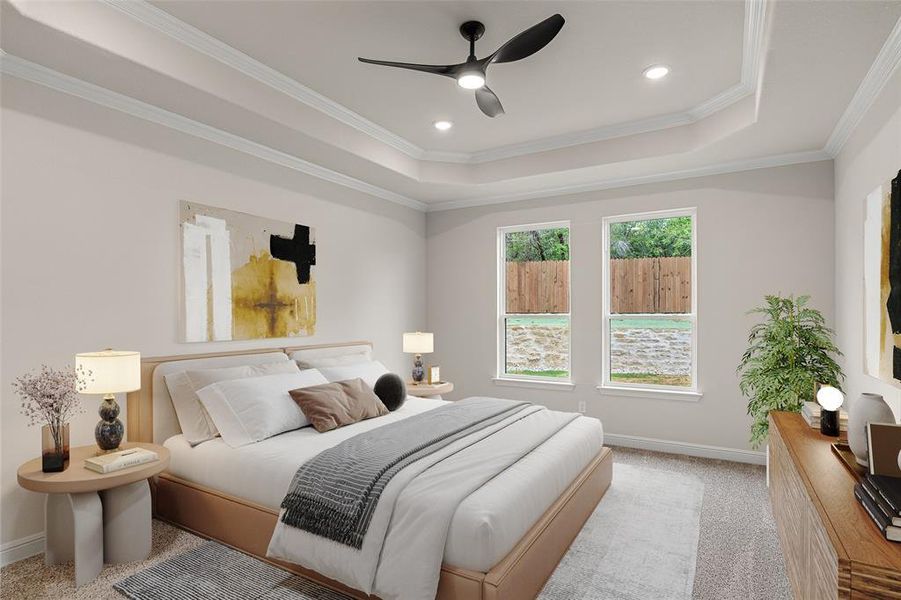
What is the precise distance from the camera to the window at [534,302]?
5316 millimetres

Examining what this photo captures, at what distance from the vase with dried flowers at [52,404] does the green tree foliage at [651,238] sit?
4.44 m

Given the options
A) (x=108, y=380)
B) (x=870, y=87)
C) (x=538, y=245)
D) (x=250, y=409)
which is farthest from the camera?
(x=538, y=245)

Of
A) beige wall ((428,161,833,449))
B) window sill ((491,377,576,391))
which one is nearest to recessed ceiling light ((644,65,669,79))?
beige wall ((428,161,833,449))

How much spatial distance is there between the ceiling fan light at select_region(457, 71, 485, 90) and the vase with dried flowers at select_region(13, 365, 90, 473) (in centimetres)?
248

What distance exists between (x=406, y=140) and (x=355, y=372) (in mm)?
2147

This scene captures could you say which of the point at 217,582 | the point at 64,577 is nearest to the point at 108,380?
the point at 64,577

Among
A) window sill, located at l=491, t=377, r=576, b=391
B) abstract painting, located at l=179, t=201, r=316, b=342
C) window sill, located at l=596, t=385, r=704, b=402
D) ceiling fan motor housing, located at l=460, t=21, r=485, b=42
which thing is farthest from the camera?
window sill, located at l=491, t=377, r=576, b=391

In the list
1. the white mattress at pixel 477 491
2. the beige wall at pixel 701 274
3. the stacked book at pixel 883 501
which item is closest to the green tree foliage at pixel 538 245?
the beige wall at pixel 701 274

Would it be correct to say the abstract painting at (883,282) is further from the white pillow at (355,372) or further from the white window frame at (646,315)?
the white pillow at (355,372)

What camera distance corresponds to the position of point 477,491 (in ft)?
7.30

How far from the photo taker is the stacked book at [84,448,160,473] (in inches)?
96.7

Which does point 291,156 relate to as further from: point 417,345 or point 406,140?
point 417,345

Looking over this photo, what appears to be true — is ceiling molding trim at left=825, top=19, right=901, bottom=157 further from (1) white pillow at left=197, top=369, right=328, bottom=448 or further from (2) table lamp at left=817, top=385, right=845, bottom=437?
(1) white pillow at left=197, top=369, right=328, bottom=448

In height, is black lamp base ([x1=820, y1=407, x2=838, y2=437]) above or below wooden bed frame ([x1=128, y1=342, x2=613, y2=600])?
above
